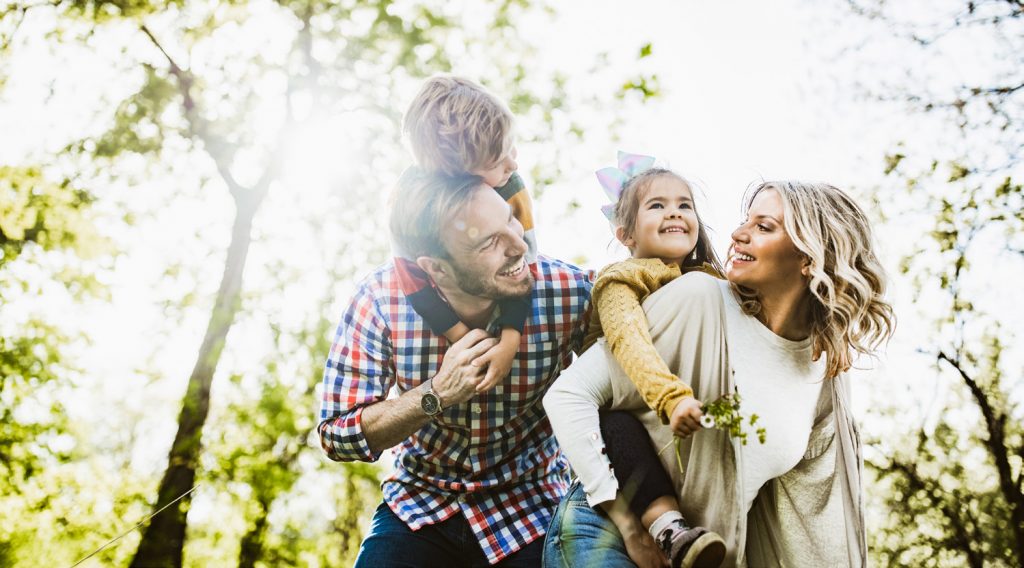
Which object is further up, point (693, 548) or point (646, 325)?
point (646, 325)

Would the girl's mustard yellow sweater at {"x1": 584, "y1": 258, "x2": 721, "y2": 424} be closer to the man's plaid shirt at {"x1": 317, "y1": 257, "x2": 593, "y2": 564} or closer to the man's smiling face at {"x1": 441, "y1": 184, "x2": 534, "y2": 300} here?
the man's plaid shirt at {"x1": 317, "y1": 257, "x2": 593, "y2": 564}

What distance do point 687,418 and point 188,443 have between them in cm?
748

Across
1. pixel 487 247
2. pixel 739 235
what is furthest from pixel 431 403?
pixel 739 235

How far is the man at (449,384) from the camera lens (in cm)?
233

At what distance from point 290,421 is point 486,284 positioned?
7.03m

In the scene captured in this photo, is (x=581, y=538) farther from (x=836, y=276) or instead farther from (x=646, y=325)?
(x=836, y=276)

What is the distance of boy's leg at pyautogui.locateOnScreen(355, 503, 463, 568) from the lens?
7.96ft

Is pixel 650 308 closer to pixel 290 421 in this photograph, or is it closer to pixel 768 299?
pixel 768 299

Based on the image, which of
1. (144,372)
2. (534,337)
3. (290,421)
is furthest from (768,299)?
(144,372)

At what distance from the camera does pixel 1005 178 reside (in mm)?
8273

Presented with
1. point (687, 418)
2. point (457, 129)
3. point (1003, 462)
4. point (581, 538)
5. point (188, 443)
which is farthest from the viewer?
point (1003, 462)

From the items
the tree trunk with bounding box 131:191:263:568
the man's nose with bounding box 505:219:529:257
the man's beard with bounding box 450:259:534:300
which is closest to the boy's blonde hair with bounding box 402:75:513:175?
the man's nose with bounding box 505:219:529:257

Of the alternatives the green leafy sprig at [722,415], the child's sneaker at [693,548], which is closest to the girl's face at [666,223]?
the green leafy sprig at [722,415]

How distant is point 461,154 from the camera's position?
234 centimetres
